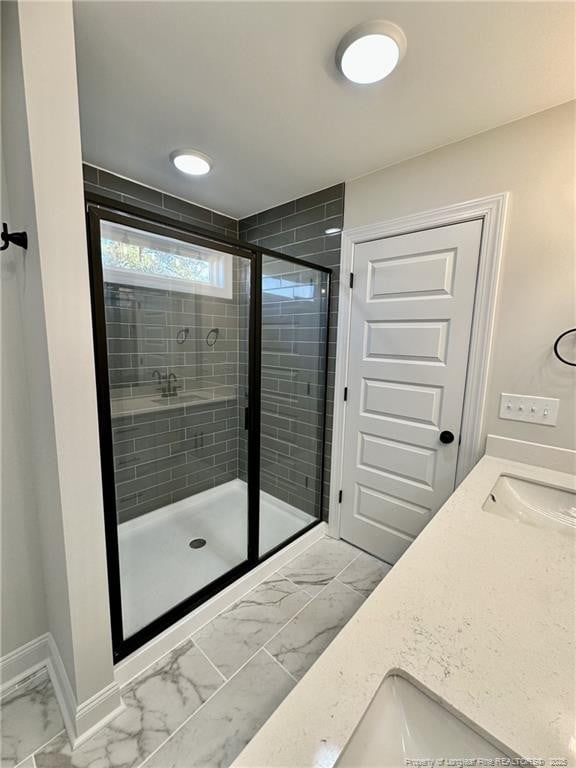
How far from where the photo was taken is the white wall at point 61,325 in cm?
87

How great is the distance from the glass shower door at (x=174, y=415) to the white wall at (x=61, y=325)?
38cm

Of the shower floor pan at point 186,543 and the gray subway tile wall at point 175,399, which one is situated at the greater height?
the gray subway tile wall at point 175,399

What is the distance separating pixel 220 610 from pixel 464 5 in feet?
8.83

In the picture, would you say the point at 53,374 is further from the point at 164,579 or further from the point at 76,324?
the point at 164,579

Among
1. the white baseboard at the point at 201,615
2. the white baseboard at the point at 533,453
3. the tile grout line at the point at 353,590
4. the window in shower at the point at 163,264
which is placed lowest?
the tile grout line at the point at 353,590

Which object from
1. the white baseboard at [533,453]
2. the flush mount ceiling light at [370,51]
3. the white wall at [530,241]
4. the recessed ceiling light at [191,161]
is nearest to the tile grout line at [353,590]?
the white baseboard at [533,453]

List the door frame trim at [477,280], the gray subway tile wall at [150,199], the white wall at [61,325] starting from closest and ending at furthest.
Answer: the white wall at [61,325] → the door frame trim at [477,280] → the gray subway tile wall at [150,199]

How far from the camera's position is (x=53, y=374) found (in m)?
0.96

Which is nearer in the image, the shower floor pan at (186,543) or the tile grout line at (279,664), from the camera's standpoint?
the tile grout line at (279,664)

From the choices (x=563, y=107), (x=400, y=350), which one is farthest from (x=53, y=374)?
(x=563, y=107)

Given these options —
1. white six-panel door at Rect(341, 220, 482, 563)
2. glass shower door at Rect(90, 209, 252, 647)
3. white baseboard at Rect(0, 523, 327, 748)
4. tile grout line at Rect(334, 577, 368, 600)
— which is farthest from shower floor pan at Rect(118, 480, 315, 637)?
white six-panel door at Rect(341, 220, 482, 563)

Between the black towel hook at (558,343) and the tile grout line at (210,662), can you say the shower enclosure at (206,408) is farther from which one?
the black towel hook at (558,343)

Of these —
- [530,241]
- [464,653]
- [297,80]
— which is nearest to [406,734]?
[464,653]

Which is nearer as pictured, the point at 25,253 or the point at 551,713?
the point at 551,713
